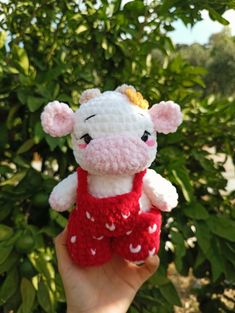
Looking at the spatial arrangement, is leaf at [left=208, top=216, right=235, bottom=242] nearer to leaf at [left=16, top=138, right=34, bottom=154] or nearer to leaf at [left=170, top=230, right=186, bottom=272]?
leaf at [left=170, top=230, right=186, bottom=272]

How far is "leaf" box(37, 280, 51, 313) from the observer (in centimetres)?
124

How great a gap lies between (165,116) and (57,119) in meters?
0.18

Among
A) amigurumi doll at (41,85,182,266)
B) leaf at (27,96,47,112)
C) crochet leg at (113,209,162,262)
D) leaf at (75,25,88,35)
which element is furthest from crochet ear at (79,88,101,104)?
leaf at (75,25,88,35)

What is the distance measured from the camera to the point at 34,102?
135 cm

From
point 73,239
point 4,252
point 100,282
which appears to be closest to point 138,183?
point 73,239

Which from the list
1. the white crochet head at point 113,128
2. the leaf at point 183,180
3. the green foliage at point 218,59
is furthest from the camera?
the green foliage at point 218,59

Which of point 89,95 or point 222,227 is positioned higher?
point 89,95

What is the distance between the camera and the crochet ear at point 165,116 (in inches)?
31.4

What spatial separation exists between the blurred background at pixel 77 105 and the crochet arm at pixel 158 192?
1.60 feet

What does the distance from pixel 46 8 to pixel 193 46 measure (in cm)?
67

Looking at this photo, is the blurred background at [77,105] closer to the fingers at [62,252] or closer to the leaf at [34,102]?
the leaf at [34,102]

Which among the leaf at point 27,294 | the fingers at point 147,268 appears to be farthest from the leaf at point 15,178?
the fingers at point 147,268

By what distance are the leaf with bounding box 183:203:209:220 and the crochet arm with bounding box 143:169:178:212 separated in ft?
1.90

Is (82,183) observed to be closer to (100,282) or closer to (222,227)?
(100,282)
